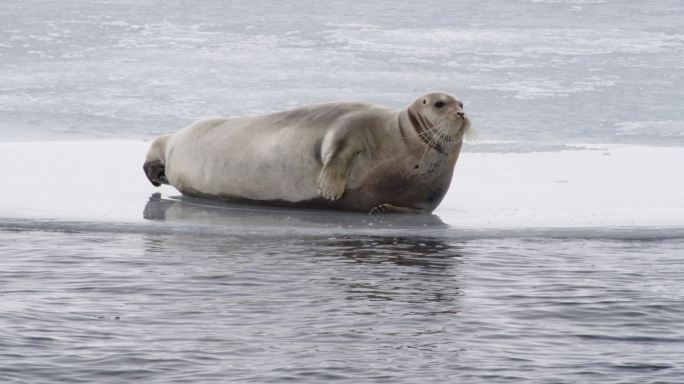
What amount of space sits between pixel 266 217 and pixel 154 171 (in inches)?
56.7

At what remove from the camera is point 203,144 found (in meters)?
9.00

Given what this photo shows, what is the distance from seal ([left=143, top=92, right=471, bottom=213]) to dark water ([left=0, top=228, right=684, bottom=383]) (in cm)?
88

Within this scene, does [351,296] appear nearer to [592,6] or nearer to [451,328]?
[451,328]

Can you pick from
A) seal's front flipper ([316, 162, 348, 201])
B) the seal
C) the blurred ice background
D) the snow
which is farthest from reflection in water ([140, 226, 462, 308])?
the blurred ice background

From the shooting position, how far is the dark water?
4.73 metres

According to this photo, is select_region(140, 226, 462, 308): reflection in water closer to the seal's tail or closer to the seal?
the seal

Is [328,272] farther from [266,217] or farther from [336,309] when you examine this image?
[266,217]

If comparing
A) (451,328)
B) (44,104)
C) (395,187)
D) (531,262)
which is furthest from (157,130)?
(451,328)

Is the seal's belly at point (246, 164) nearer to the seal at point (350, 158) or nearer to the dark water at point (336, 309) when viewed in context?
the seal at point (350, 158)

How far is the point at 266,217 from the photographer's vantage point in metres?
8.09

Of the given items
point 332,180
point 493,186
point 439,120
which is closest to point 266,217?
point 332,180

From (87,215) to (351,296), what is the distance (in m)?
2.41

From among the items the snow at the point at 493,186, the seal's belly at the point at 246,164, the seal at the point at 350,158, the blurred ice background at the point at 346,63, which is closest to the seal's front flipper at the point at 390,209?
the seal at the point at 350,158

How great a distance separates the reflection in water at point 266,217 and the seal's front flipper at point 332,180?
13 centimetres
